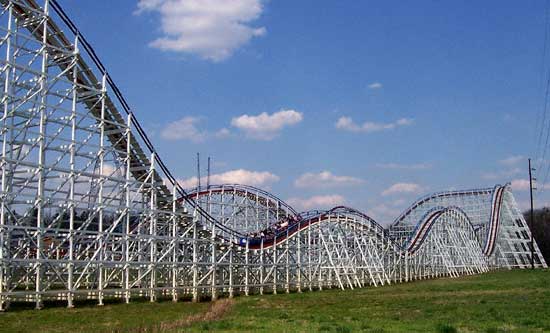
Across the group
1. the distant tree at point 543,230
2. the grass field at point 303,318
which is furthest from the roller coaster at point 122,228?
the distant tree at point 543,230

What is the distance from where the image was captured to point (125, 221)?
22.5 metres

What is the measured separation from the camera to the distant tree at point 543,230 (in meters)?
76.9

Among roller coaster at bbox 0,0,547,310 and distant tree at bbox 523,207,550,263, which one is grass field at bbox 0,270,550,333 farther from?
distant tree at bbox 523,207,550,263

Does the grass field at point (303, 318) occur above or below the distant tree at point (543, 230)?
below

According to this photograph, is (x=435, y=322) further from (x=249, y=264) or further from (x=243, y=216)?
(x=243, y=216)

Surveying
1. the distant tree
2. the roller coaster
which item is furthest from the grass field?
the distant tree

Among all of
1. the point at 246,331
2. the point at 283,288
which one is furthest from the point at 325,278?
the point at 246,331

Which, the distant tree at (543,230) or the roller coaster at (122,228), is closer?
the roller coaster at (122,228)

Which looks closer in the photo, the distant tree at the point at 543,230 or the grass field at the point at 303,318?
the grass field at the point at 303,318

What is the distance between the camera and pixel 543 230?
81562 millimetres

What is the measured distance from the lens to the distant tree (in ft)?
252

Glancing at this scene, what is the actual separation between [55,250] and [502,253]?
52388 mm

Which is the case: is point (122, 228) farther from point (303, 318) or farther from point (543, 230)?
point (543, 230)

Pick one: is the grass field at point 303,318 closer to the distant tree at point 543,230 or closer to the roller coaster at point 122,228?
the roller coaster at point 122,228
